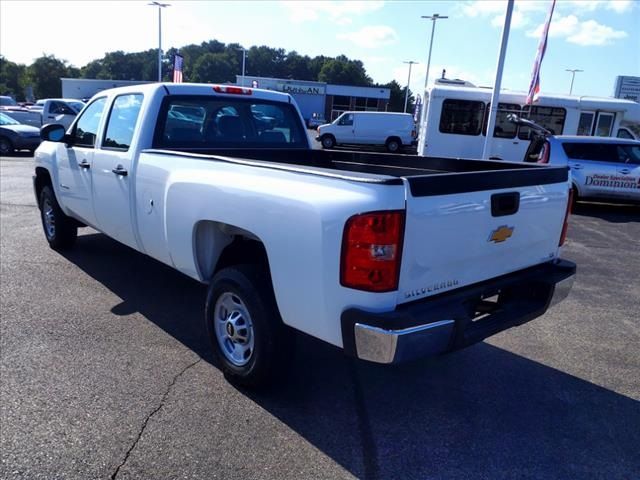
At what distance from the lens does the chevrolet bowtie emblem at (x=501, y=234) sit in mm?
2975

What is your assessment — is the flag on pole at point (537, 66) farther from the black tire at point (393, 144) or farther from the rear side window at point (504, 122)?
the black tire at point (393, 144)

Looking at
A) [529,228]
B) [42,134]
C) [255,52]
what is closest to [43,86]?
[255,52]

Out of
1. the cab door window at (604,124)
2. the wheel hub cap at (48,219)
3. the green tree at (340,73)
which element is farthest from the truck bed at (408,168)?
the green tree at (340,73)

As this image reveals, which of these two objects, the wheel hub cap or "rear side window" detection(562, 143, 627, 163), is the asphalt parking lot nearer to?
the wheel hub cap

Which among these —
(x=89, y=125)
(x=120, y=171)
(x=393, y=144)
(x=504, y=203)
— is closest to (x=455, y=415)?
(x=504, y=203)

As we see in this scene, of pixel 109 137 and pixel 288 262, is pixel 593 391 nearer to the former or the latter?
pixel 288 262

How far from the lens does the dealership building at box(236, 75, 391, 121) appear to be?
2408 inches

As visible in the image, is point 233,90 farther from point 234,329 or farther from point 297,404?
point 297,404

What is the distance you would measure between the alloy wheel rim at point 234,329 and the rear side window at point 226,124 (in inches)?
68.2

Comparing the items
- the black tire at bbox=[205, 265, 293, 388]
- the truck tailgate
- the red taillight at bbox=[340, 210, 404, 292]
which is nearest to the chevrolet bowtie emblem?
the truck tailgate

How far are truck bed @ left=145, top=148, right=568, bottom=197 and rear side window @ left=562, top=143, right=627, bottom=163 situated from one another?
8356 mm

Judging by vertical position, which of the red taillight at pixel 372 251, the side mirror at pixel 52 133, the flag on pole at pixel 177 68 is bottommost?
A: the red taillight at pixel 372 251

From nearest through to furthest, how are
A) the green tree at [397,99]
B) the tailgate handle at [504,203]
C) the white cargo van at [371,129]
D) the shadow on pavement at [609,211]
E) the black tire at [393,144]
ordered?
1. the tailgate handle at [504,203]
2. the shadow on pavement at [609,211]
3. the white cargo van at [371,129]
4. the black tire at [393,144]
5. the green tree at [397,99]

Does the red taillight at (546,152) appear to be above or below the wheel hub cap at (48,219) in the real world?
above
